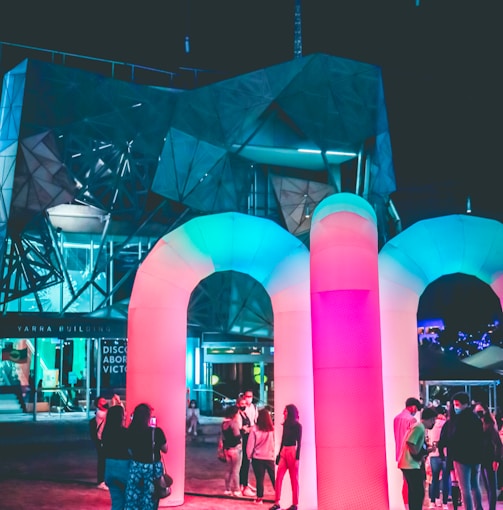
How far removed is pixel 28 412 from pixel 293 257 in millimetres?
18701

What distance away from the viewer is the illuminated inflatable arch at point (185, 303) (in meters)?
10.3

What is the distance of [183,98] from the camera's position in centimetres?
2622

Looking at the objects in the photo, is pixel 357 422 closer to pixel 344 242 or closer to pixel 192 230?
pixel 344 242

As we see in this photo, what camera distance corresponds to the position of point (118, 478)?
7.37 m

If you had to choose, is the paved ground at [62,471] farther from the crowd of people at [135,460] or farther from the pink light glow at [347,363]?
the crowd of people at [135,460]

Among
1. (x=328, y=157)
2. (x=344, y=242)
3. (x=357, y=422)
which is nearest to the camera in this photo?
(x=357, y=422)

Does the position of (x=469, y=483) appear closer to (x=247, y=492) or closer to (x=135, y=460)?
(x=247, y=492)

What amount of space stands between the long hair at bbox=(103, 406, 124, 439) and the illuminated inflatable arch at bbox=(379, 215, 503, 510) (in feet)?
13.2

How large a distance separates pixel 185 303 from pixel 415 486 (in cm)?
458

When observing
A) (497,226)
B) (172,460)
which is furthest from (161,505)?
(497,226)

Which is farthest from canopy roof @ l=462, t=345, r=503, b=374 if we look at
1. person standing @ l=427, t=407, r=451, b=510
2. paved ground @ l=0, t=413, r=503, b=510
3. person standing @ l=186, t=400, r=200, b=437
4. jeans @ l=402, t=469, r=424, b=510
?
jeans @ l=402, t=469, r=424, b=510

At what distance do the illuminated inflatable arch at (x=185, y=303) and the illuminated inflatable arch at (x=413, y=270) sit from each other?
121 centimetres

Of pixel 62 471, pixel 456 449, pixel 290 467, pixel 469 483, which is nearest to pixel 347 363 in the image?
pixel 456 449

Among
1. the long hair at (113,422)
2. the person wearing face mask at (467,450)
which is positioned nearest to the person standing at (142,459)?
the long hair at (113,422)
